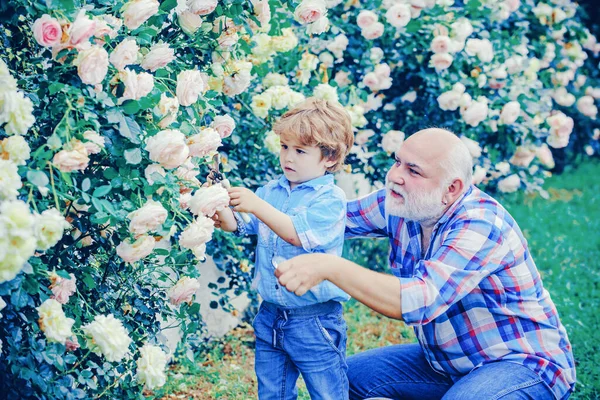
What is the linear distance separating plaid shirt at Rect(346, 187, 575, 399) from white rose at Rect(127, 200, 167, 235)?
80 centimetres

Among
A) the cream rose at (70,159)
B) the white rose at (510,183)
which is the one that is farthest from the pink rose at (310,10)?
the white rose at (510,183)

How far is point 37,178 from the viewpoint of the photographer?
1.57 m

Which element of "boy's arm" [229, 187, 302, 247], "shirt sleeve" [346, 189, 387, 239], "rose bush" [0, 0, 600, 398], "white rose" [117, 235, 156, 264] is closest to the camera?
"rose bush" [0, 0, 600, 398]

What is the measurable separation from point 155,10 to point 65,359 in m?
0.96

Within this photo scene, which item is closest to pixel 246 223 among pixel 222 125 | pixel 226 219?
pixel 226 219

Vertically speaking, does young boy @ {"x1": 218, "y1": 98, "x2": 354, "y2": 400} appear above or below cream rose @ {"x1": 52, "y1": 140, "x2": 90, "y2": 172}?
below

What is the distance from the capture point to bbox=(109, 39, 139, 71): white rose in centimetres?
177

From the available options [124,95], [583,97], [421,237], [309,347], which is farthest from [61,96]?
[583,97]

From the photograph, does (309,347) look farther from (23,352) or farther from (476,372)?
(23,352)

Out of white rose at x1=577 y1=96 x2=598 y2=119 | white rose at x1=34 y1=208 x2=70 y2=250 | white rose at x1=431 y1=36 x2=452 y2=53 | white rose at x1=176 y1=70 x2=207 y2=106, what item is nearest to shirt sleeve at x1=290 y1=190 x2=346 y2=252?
white rose at x1=176 y1=70 x2=207 y2=106

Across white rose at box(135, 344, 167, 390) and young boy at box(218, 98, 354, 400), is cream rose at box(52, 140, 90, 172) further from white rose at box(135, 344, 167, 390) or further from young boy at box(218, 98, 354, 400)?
young boy at box(218, 98, 354, 400)

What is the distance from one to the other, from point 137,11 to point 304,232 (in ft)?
2.87

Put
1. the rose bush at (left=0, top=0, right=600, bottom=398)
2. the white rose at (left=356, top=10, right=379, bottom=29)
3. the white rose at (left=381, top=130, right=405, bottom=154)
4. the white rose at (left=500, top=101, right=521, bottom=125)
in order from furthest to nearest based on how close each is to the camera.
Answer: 1. the white rose at (left=500, top=101, right=521, bottom=125)
2. the white rose at (left=381, top=130, right=405, bottom=154)
3. the white rose at (left=356, top=10, right=379, bottom=29)
4. the rose bush at (left=0, top=0, right=600, bottom=398)

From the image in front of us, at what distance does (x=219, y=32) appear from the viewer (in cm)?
231
